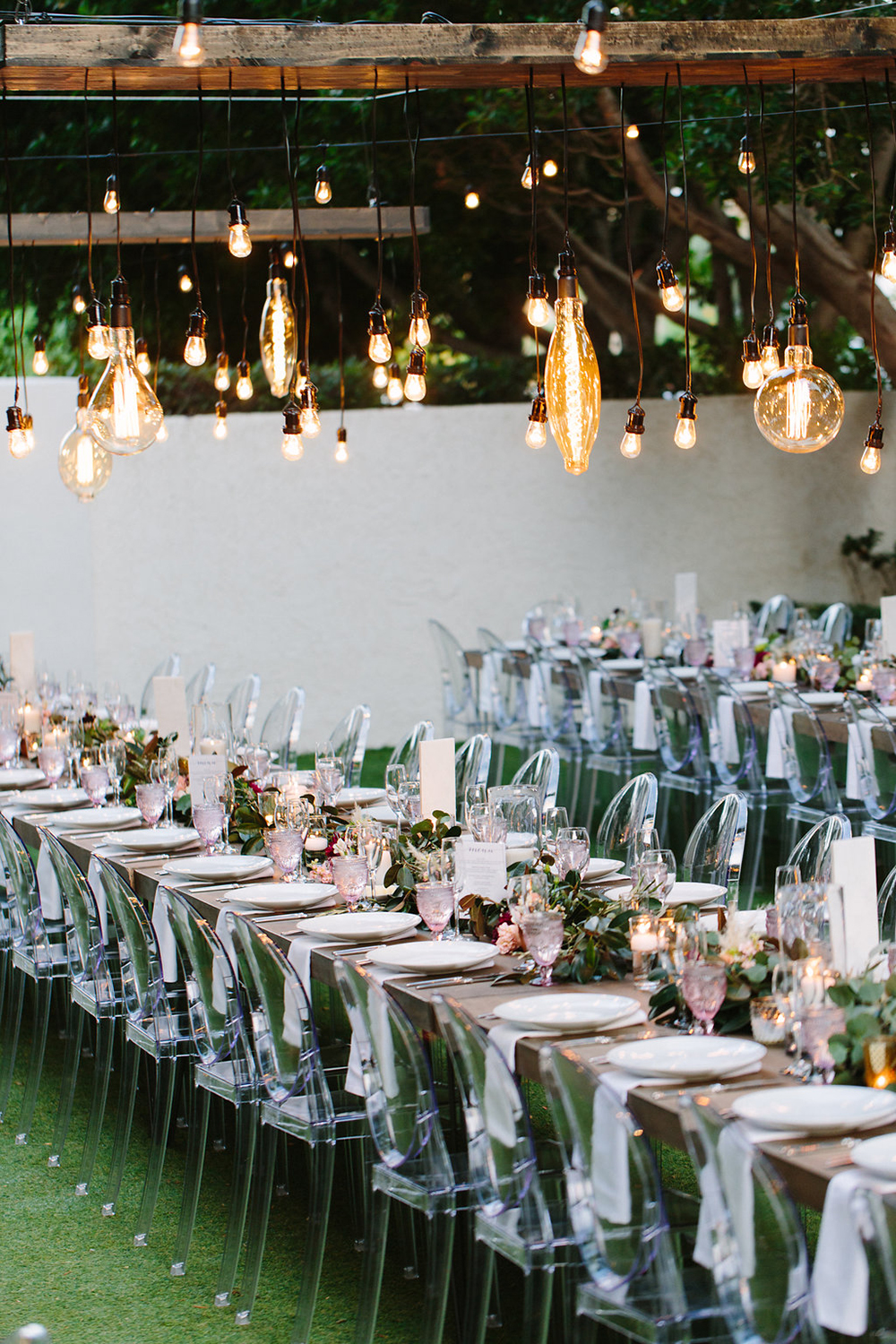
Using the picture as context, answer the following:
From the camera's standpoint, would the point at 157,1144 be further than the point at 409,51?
No

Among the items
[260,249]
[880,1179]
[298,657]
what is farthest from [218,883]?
[260,249]

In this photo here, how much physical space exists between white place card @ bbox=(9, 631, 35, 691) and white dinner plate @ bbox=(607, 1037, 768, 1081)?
5.91 meters

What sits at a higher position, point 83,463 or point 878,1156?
point 83,463

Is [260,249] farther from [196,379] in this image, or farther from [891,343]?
[891,343]

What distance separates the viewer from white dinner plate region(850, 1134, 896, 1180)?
240cm

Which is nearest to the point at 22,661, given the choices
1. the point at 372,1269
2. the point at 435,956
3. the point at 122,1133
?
the point at 122,1133

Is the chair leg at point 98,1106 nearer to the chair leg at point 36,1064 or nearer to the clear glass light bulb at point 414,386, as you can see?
the chair leg at point 36,1064

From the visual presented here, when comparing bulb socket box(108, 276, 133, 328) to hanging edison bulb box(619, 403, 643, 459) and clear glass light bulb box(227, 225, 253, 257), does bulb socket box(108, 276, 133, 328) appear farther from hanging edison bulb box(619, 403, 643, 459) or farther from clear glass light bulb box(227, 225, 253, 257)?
hanging edison bulb box(619, 403, 643, 459)

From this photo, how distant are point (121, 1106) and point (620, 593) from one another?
28.7 ft

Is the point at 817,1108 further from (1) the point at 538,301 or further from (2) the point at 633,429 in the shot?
(2) the point at 633,429

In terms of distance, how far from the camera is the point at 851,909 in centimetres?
316

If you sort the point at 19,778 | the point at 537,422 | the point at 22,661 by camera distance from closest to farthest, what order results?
the point at 537,422 < the point at 19,778 < the point at 22,661

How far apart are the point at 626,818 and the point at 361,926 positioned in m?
1.61

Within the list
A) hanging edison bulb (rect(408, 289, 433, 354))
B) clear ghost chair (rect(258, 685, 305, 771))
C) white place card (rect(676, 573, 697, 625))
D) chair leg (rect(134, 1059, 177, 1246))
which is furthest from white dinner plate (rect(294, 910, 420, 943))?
white place card (rect(676, 573, 697, 625))
